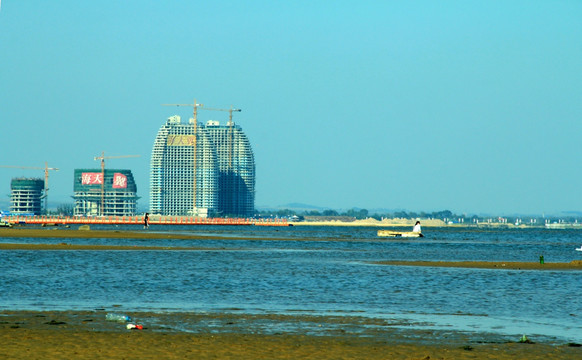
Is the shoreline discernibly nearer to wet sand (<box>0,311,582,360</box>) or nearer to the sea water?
the sea water

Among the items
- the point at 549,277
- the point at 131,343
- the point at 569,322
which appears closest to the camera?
the point at 131,343

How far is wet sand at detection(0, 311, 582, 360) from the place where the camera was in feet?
74.0

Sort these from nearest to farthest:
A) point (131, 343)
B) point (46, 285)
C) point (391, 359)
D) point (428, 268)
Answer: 1. point (391, 359)
2. point (131, 343)
3. point (46, 285)
4. point (428, 268)

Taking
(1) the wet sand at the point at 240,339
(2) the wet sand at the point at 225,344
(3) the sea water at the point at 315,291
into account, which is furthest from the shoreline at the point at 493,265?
(2) the wet sand at the point at 225,344

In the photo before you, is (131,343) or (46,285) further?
(46,285)

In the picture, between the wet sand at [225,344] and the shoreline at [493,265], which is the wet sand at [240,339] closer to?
the wet sand at [225,344]

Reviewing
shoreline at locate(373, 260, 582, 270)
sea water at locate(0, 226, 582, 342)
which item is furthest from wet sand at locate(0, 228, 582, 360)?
shoreline at locate(373, 260, 582, 270)

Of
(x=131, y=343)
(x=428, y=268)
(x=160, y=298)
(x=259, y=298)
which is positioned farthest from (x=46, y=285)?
(x=428, y=268)

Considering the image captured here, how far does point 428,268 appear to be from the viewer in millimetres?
60062

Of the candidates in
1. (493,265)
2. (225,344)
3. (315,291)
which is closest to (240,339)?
(225,344)

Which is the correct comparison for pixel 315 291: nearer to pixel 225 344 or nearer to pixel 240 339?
pixel 240 339

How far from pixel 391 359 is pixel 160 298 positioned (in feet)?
54.4

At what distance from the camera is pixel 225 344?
24.4 meters

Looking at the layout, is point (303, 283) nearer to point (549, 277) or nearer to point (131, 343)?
point (549, 277)
